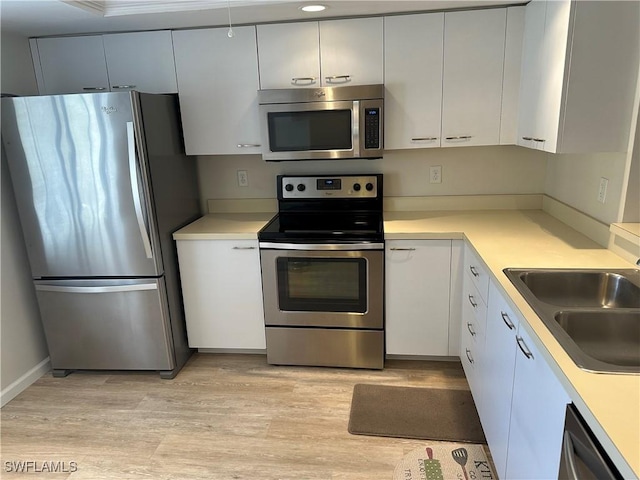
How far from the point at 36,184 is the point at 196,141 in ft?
2.96

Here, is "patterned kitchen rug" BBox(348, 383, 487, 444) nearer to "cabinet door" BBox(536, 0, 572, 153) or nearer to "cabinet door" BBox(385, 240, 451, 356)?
"cabinet door" BBox(385, 240, 451, 356)

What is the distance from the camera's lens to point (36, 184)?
8.08 feet

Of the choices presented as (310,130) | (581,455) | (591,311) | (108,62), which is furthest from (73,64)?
(581,455)

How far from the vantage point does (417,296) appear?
255 cm

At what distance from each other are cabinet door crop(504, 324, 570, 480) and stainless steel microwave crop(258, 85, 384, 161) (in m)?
1.44

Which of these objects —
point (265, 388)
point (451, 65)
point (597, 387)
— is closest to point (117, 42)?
point (451, 65)

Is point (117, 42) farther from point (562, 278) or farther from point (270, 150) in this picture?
point (562, 278)

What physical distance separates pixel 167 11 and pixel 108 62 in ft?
2.25

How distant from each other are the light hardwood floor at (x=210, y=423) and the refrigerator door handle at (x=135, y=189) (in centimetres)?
85

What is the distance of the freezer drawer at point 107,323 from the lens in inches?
102

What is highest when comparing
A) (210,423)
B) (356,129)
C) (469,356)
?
(356,129)

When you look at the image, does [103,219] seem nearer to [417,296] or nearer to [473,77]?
[417,296]

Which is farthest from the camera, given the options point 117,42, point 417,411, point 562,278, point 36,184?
point 117,42

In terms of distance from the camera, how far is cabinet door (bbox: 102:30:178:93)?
8.60 feet
